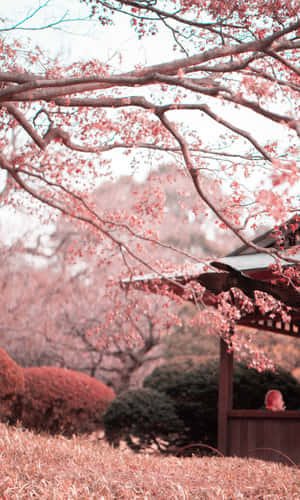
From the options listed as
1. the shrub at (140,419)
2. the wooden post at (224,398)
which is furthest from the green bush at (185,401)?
the wooden post at (224,398)

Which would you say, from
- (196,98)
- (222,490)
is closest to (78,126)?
(196,98)

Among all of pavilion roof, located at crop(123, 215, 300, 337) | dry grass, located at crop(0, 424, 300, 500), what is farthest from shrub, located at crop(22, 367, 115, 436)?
dry grass, located at crop(0, 424, 300, 500)

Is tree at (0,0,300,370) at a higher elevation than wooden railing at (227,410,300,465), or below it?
higher

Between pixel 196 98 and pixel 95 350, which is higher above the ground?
pixel 196 98

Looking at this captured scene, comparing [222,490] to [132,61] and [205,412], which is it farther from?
[205,412]

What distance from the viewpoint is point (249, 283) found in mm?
5805

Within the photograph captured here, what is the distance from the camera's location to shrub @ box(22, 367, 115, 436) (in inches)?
406

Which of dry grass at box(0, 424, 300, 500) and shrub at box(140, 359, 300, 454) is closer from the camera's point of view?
dry grass at box(0, 424, 300, 500)

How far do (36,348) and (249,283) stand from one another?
1086 centimetres

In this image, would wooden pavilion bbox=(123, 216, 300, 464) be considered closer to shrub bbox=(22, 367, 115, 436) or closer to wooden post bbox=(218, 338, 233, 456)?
wooden post bbox=(218, 338, 233, 456)

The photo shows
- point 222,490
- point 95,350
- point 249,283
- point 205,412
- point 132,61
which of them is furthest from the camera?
point 95,350

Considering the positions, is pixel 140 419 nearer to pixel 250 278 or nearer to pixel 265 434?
pixel 265 434

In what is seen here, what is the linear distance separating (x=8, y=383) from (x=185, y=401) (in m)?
2.99

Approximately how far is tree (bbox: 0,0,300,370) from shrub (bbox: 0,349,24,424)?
258cm
